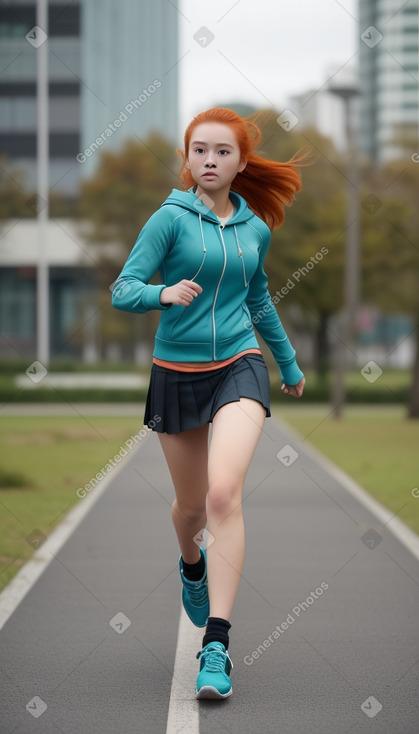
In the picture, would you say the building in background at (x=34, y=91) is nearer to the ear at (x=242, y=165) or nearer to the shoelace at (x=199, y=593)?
the ear at (x=242, y=165)

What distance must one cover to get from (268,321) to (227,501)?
0.91 meters

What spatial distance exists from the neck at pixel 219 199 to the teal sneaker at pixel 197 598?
4.60 feet

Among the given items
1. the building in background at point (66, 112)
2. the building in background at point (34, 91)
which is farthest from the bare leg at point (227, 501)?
the building in background at point (34, 91)

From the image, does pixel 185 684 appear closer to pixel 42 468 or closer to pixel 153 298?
pixel 153 298

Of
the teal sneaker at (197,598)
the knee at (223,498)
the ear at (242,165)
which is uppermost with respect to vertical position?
the ear at (242,165)

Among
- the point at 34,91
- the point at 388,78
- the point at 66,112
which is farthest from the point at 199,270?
the point at 388,78

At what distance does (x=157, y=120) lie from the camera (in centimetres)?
7581

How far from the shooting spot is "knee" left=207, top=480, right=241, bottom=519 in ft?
15.2

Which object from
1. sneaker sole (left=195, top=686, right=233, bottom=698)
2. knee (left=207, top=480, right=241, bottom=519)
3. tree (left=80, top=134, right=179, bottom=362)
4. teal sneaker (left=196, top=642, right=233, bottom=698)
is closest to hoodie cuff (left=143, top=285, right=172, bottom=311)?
knee (left=207, top=480, right=241, bottom=519)

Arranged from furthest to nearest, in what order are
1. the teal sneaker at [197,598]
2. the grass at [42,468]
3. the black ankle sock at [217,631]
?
the grass at [42,468] → the teal sneaker at [197,598] → the black ankle sock at [217,631]

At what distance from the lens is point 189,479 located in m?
5.00

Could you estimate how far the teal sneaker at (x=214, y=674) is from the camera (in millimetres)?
4484

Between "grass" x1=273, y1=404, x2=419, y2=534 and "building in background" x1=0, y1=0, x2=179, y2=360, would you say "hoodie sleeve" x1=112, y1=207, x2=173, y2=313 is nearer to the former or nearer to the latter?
"grass" x1=273, y1=404, x2=419, y2=534

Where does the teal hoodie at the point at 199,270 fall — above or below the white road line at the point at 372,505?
above
